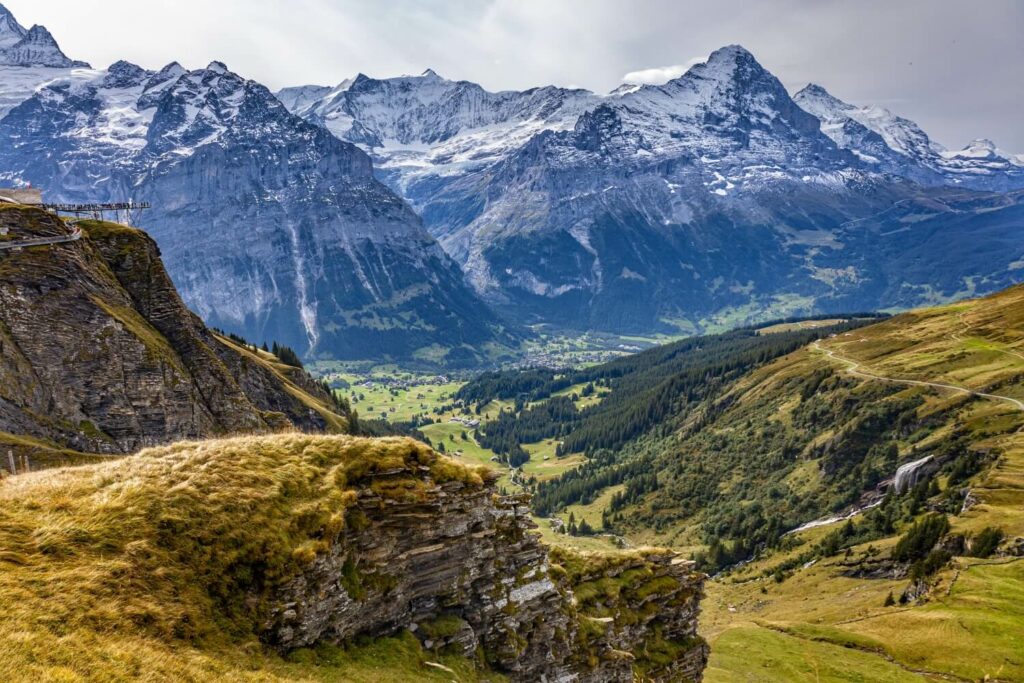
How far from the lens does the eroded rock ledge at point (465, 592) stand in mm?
27328

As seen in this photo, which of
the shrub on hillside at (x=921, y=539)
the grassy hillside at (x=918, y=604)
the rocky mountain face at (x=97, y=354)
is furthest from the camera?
the shrub on hillside at (x=921, y=539)

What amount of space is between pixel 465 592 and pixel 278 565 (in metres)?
13.0

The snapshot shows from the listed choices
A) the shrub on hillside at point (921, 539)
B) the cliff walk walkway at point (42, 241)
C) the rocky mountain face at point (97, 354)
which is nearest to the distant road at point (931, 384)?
the shrub on hillside at point (921, 539)

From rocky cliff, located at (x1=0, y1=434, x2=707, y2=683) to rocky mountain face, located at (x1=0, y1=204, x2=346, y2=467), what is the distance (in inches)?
1330

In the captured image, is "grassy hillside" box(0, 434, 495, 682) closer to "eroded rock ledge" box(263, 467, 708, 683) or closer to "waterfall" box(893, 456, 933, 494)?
"eroded rock ledge" box(263, 467, 708, 683)

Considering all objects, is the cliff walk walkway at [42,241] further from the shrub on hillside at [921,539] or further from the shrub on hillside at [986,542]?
the shrub on hillside at [921,539]

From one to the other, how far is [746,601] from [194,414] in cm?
9759

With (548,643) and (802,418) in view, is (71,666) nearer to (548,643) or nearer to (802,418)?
(548,643)

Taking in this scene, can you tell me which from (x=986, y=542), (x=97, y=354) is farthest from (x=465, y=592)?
(x=986, y=542)

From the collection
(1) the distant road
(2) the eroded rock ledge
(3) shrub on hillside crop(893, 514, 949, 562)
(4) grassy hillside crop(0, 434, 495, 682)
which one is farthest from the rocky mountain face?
(1) the distant road

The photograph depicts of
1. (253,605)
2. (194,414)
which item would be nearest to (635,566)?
(253,605)

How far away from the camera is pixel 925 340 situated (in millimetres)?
195875

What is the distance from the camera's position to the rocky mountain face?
5869cm

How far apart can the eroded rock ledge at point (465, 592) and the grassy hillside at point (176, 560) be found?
3.08 feet
